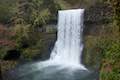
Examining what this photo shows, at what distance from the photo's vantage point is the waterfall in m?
17.0

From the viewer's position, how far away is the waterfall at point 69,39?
17.0 metres

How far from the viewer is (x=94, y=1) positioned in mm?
18578

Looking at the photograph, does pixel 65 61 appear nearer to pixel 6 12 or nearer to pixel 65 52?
pixel 65 52

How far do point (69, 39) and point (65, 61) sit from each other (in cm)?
157

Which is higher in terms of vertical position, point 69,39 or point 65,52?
point 69,39

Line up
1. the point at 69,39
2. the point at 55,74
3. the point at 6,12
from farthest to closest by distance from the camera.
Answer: the point at 6,12
the point at 69,39
the point at 55,74

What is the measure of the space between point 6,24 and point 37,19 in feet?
8.16

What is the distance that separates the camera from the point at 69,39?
17.6 m

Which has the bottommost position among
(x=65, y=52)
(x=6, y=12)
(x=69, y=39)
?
(x=65, y=52)

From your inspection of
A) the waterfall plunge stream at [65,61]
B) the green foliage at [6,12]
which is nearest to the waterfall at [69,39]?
the waterfall plunge stream at [65,61]

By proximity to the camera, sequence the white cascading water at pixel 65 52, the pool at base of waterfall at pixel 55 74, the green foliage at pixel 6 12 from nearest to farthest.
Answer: the pool at base of waterfall at pixel 55 74, the white cascading water at pixel 65 52, the green foliage at pixel 6 12

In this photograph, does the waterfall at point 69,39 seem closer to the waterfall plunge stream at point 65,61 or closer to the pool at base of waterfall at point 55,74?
the waterfall plunge stream at point 65,61

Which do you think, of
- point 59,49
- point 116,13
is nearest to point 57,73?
point 59,49

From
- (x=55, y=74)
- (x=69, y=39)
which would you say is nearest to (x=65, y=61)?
(x=69, y=39)
